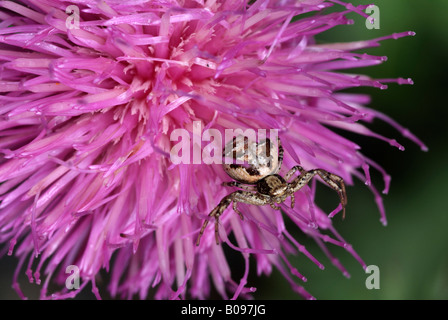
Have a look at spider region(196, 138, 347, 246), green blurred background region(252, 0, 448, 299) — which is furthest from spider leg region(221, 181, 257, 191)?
green blurred background region(252, 0, 448, 299)

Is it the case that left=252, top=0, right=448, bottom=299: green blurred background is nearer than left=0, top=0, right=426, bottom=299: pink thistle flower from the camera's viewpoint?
No

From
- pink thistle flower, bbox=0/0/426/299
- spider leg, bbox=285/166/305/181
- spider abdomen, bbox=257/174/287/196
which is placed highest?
pink thistle flower, bbox=0/0/426/299

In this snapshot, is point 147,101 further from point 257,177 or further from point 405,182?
point 405,182

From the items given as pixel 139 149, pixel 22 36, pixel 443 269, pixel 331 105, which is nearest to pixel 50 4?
pixel 22 36

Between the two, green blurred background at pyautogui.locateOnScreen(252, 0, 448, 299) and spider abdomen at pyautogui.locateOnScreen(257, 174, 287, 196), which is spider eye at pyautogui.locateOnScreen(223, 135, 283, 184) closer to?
spider abdomen at pyautogui.locateOnScreen(257, 174, 287, 196)

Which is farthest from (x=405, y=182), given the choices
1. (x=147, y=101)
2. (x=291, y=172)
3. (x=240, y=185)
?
(x=147, y=101)

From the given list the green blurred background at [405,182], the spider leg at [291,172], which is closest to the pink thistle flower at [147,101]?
the spider leg at [291,172]

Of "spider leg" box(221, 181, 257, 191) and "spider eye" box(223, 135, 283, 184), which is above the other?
"spider eye" box(223, 135, 283, 184)

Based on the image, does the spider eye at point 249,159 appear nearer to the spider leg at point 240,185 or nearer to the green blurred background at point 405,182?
the spider leg at point 240,185
